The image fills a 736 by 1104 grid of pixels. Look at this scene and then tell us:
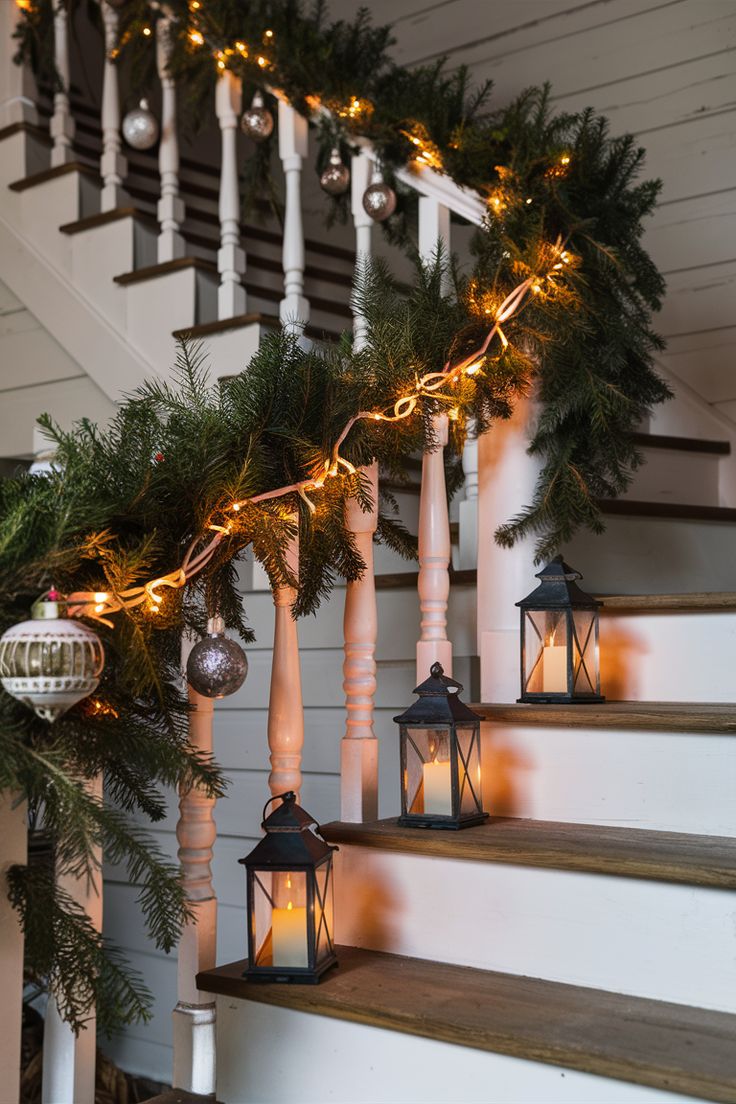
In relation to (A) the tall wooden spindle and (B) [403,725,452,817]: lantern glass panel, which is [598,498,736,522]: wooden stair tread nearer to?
(A) the tall wooden spindle

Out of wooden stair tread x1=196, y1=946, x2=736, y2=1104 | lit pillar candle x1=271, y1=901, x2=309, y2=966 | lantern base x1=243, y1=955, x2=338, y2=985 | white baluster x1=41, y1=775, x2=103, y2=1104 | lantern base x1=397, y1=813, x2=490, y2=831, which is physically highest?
lantern base x1=397, y1=813, x2=490, y2=831

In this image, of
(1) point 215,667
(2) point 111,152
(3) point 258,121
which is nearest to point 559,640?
(1) point 215,667

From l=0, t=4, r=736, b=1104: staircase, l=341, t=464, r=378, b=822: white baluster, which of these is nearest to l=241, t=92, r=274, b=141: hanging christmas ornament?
l=0, t=4, r=736, b=1104: staircase

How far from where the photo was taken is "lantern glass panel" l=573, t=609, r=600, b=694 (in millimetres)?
1693

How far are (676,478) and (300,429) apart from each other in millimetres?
1519

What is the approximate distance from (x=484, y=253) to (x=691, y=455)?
1.11m

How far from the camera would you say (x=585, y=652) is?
1.72 metres

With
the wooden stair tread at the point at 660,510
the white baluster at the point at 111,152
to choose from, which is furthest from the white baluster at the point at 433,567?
the white baluster at the point at 111,152

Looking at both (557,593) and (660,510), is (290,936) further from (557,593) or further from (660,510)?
(660,510)

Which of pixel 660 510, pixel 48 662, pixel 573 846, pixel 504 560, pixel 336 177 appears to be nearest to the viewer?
pixel 48 662

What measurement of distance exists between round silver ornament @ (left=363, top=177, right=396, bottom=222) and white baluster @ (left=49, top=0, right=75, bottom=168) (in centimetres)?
99

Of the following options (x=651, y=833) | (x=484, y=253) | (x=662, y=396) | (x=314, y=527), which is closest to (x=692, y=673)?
(x=651, y=833)

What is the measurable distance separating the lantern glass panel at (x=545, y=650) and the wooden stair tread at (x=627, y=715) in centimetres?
4

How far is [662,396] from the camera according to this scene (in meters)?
1.91
